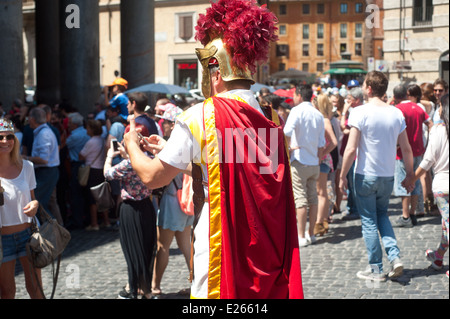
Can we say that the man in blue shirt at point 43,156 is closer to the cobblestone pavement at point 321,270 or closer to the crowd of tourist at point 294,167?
the crowd of tourist at point 294,167

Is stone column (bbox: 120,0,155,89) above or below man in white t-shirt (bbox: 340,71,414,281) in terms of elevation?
above

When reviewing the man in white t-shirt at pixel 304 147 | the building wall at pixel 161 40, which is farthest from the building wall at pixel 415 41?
the man in white t-shirt at pixel 304 147

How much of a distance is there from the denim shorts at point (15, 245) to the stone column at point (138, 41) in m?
8.96

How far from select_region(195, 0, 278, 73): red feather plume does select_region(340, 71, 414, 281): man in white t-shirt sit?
11.5 ft

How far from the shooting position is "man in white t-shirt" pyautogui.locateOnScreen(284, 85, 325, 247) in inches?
332

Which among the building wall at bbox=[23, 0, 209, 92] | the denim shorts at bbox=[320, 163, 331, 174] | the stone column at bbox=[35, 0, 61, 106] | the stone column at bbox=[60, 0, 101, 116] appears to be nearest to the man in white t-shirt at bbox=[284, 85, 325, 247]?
the denim shorts at bbox=[320, 163, 331, 174]

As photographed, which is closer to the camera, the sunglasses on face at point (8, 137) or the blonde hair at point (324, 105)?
the sunglasses on face at point (8, 137)

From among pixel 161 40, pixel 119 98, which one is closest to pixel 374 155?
pixel 119 98

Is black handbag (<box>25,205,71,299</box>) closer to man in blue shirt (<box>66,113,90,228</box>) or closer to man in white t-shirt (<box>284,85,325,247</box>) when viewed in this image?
man in white t-shirt (<box>284,85,325,247</box>)

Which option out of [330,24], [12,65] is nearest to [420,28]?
[12,65]

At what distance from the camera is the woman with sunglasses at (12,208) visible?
210 inches

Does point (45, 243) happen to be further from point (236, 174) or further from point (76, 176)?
point (76, 176)
